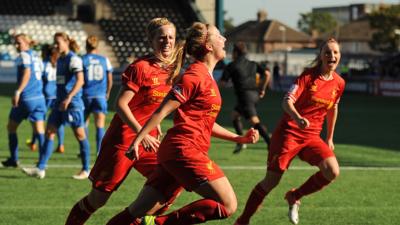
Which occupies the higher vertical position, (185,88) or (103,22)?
(185,88)

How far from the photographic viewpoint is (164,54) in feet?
25.8

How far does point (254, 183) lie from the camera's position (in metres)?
12.9

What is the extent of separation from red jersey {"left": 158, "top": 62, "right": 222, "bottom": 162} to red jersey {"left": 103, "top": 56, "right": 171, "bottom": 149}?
2.16ft

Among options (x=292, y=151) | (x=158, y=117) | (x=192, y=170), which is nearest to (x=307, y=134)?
(x=292, y=151)

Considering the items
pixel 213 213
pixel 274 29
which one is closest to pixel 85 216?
pixel 213 213

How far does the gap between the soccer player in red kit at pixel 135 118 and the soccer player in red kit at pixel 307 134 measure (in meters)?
1.66

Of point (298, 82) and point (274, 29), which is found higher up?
point (298, 82)

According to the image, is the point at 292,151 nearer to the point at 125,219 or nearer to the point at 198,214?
the point at 198,214

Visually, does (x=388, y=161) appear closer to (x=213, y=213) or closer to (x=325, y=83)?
(x=325, y=83)

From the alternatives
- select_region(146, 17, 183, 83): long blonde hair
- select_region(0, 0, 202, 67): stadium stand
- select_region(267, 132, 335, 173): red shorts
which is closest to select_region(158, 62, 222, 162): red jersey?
select_region(146, 17, 183, 83): long blonde hair

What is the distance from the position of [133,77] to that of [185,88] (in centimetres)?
87

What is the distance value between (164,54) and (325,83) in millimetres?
2211

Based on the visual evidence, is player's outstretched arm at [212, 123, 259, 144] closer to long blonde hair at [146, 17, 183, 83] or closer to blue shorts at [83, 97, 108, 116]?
long blonde hair at [146, 17, 183, 83]

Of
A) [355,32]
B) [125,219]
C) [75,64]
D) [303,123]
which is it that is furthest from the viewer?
[355,32]
